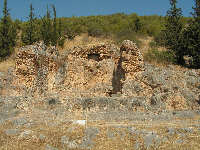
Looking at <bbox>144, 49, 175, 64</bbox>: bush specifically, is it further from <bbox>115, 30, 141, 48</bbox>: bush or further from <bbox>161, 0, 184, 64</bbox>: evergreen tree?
<bbox>115, 30, 141, 48</bbox>: bush

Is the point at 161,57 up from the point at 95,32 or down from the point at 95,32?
down

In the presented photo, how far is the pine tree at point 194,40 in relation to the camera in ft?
66.3

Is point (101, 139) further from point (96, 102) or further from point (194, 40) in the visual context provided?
point (194, 40)

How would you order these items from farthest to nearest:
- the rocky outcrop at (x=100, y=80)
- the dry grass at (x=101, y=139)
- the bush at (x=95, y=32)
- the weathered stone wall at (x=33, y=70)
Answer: the bush at (x=95, y=32) < the weathered stone wall at (x=33, y=70) < the rocky outcrop at (x=100, y=80) < the dry grass at (x=101, y=139)

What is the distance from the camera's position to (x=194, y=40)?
2086 centimetres

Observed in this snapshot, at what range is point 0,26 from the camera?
2547cm

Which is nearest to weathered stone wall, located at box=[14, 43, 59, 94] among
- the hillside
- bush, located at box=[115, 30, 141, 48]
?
the hillside

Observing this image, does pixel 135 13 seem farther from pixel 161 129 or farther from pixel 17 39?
pixel 161 129

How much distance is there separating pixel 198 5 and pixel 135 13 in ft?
59.5

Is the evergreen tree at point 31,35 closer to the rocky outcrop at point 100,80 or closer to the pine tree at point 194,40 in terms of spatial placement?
the rocky outcrop at point 100,80

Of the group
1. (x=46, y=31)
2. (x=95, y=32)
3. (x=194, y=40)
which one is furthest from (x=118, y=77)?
(x=95, y=32)

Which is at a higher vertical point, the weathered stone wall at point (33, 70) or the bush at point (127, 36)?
the bush at point (127, 36)

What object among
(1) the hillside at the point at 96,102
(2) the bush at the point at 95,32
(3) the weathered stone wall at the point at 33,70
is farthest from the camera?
(2) the bush at the point at 95,32

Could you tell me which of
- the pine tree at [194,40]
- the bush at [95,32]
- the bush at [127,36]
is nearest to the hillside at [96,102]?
the pine tree at [194,40]
